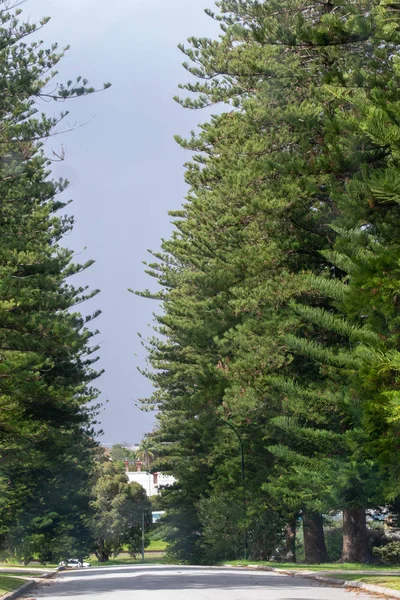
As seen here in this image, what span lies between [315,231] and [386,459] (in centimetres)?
1266

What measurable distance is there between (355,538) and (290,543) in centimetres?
1293

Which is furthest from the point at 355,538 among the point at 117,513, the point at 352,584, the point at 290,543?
the point at 117,513

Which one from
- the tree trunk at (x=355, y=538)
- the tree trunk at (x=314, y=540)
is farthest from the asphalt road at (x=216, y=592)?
the tree trunk at (x=314, y=540)

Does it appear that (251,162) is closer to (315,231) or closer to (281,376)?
(315,231)

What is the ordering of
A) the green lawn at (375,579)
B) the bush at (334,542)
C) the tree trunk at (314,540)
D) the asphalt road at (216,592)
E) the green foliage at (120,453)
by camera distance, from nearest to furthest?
the asphalt road at (216,592)
the green lawn at (375,579)
the tree trunk at (314,540)
the bush at (334,542)
the green foliage at (120,453)

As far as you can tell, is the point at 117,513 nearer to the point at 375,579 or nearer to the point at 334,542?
the point at 334,542

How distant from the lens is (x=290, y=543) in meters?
42.0

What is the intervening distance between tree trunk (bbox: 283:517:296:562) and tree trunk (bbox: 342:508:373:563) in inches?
449

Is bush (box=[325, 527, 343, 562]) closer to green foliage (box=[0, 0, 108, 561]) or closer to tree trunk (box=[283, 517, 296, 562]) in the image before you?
tree trunk (box=[283, 517, 296, 562])

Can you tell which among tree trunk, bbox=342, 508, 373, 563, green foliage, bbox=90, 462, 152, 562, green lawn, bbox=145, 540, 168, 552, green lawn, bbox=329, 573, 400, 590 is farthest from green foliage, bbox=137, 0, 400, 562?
green lawn, bbox=145, 540, 168, 552

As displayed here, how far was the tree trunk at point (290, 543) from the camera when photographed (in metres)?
41.6

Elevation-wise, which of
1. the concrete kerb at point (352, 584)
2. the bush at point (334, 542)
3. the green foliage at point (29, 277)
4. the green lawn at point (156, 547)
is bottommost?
the green lawn at point (156, 547)

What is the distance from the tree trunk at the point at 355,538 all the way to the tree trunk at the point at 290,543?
1141 cm

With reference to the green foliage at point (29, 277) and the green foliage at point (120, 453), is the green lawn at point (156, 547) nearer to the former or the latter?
the green foliage at point (29, 277)
